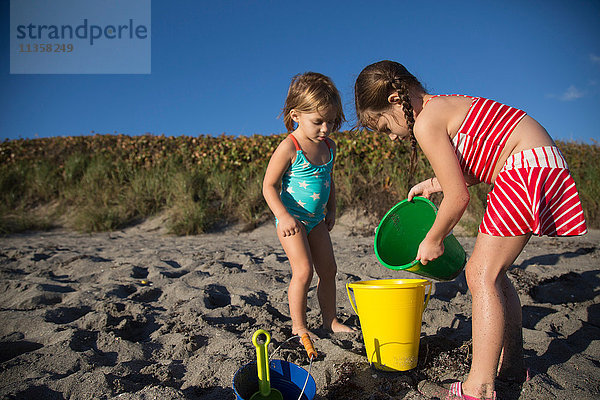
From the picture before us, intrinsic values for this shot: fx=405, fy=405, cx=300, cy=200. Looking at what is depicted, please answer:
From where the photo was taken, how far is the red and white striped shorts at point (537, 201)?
146 centimetres

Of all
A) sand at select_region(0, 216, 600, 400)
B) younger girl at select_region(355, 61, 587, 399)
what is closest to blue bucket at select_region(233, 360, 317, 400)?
sand at select_region(0, 216, 600, 400)

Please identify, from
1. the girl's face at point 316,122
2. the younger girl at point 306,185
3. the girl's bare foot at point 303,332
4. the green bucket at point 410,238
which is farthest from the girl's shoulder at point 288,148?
the girl's bare foot at point 303,332

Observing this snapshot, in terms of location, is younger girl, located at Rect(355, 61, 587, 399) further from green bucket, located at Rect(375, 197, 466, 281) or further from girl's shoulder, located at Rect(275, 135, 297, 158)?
girl's shoulder, located at Rect(275, 135, 297, 158)

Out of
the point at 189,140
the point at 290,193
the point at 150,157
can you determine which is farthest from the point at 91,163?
the point at 290,193

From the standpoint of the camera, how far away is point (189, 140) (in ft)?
27.7

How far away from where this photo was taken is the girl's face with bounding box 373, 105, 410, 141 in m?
1.79

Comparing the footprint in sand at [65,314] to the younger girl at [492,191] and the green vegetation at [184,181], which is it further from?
the green vegetation at [184,181]

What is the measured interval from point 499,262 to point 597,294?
6.12ft

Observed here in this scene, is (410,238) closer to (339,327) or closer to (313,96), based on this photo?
(339,327)

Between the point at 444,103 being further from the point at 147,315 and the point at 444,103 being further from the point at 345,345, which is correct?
the point at 147,315

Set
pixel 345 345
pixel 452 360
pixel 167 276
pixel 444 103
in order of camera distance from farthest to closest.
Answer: pixel 167 276 < pixel 345 345 < pixel 452 360 < pixel 444 103

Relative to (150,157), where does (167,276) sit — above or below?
below

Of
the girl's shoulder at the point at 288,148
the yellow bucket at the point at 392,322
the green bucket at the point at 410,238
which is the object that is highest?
the girl's shoulder at the point at 288,148

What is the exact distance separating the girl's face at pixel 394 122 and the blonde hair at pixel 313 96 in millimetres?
457
